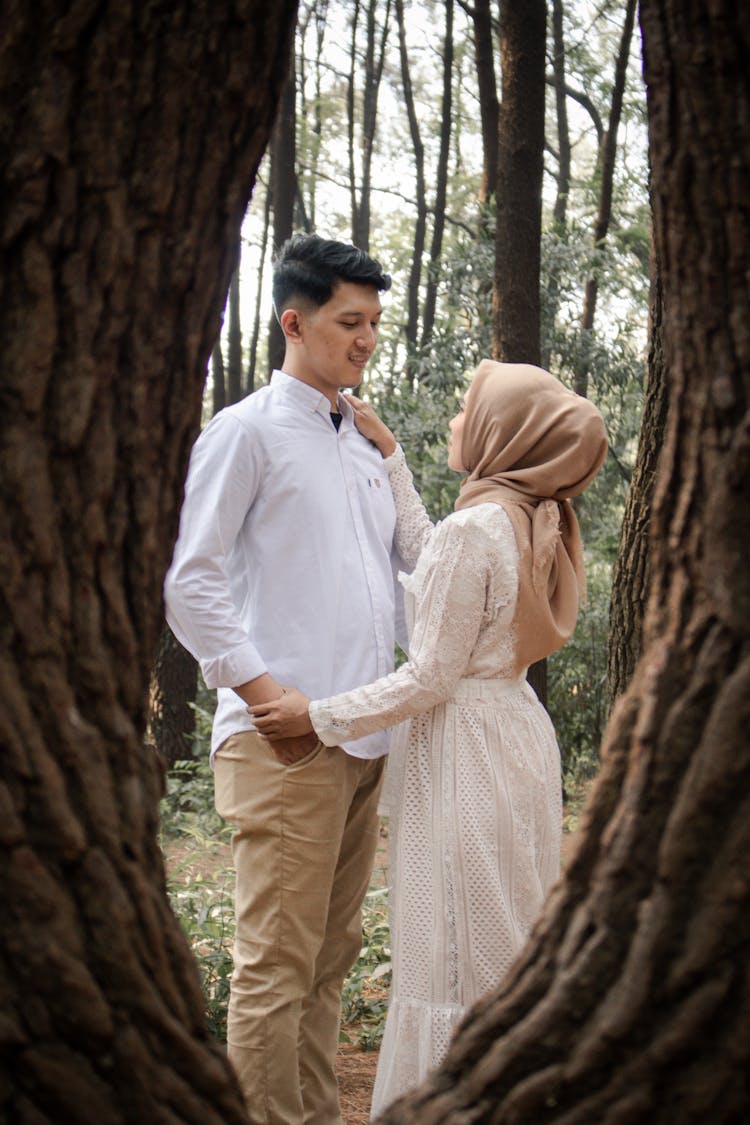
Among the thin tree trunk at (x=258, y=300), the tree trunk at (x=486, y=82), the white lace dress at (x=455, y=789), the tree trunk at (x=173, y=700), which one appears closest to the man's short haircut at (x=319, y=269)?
the white lace dress at (x=455, y=789)

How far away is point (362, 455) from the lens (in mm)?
3906

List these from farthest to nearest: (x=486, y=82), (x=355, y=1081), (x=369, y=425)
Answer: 1. (x=486, y=82)
2. (x=355, y=1081)
3. (x=369, y=425)

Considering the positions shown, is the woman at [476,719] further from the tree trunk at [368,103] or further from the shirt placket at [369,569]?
the tree trunk at [368,103]

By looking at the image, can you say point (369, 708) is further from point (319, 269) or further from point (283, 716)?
point (319, 269)

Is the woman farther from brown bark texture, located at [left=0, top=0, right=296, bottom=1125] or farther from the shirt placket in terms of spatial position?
brown bark texture, located at [left=0, top=0, right=296, bottom=1125]

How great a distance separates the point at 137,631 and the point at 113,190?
622 millimetres

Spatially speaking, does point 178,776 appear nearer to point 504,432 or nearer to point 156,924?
point 504,432

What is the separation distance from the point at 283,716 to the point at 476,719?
543mm

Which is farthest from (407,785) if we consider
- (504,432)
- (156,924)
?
(156,924)

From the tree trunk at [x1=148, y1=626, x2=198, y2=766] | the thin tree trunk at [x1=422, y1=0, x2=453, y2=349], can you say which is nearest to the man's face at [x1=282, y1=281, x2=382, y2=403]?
the tree trunk at [x1=148, y1=626, x2=198, y2=766]

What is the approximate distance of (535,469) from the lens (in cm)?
345

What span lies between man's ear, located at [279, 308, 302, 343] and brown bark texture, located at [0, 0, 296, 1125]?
201cm

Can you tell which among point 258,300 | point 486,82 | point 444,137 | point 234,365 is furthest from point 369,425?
point 258,300

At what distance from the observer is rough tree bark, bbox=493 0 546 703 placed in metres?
7.21
